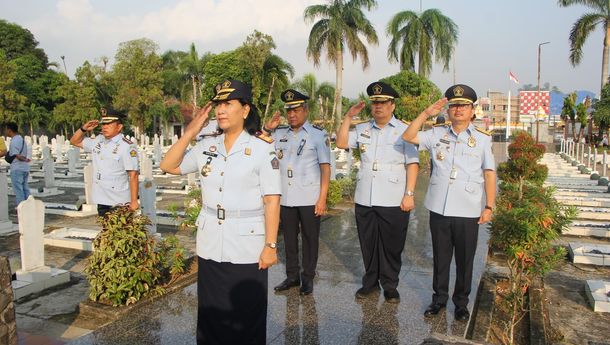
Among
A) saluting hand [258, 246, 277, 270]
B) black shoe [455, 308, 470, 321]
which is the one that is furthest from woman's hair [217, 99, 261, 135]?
black shoe [455, 308, 470, 321]

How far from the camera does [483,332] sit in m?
3.68

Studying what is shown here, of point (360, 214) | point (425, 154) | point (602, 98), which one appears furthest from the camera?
point (602, 98)

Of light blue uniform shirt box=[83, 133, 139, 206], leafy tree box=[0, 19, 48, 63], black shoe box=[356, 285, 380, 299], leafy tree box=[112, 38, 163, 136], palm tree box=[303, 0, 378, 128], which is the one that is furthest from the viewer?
leafy tree box=[0, 19, 48, 63]

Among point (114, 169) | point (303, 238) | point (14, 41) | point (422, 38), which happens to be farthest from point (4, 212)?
point (14, 41)

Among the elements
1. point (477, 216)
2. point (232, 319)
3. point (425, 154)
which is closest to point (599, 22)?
point (425, 154)

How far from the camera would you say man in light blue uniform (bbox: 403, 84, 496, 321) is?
12.9 ft

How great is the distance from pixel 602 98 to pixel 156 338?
34.5 metres

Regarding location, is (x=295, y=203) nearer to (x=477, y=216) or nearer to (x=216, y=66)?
(x=477, y=216)

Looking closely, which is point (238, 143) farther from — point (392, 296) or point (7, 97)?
point (7, 97)

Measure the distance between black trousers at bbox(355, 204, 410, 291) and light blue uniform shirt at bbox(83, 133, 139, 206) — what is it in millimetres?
2521

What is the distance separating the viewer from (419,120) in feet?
12.2

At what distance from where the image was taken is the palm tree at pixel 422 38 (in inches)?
1230

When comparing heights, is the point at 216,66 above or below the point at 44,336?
above

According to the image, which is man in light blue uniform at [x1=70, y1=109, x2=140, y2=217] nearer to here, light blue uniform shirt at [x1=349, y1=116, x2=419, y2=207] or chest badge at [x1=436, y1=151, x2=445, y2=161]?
light blue uniform shirt at [x1=349, y1=116, x2=419, y2=207]
